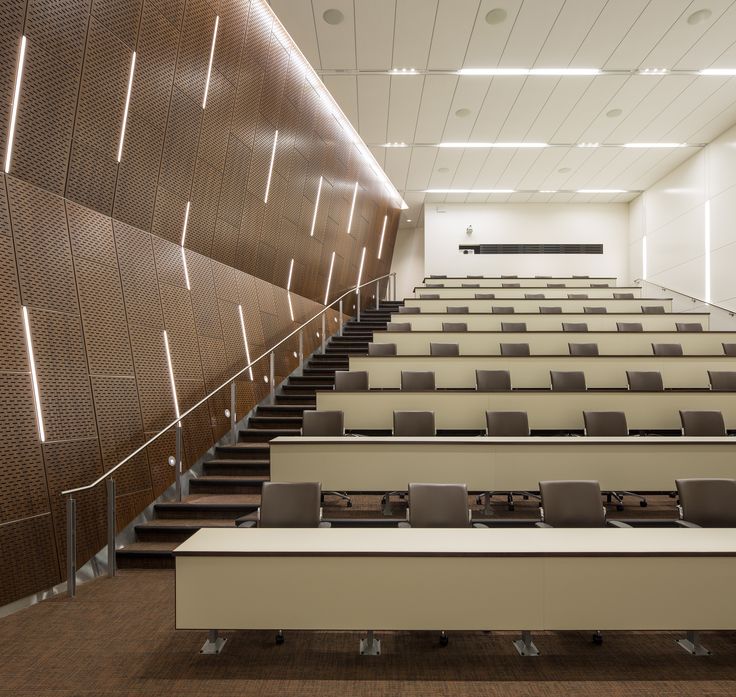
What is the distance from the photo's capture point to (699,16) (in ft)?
21.0

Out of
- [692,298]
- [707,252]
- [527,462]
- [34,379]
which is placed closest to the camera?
[34,379]

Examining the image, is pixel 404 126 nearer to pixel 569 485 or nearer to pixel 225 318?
pixel 225 318

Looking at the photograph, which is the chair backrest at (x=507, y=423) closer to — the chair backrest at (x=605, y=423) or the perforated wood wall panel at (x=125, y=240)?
the chair backrest at (x=605, y=423)

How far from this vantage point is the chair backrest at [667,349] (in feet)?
23.0

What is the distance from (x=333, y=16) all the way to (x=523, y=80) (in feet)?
9.63

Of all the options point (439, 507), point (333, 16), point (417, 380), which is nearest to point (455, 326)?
point (417, 380)

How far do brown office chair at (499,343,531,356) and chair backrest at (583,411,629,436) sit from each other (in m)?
1.86

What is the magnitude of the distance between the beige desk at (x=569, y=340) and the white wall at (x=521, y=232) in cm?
616

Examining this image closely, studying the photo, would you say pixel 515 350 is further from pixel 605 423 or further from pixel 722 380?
pixel 722 380

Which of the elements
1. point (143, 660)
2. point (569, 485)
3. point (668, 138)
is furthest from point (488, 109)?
point (143, 660)

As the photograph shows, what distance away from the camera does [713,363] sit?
6.40m

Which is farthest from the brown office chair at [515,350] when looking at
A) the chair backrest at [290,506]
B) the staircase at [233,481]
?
the chair backrest at [290,506]

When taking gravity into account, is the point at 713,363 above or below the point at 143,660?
above

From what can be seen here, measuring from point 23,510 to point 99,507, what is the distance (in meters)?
0.60
